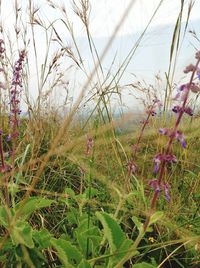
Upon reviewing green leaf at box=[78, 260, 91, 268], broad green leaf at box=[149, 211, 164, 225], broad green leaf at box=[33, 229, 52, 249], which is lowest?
green leaf at box=[78, 260, 91, 268]

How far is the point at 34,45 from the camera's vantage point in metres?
3.66

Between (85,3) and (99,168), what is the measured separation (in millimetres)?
1101

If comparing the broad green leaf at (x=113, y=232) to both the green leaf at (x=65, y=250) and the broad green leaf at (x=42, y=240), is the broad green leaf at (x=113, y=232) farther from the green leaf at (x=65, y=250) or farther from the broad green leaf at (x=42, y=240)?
the broad green leaf at (x=42, y=240)

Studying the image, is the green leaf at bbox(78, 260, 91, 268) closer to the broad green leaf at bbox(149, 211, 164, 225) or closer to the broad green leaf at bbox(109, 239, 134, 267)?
the broad green leaf at bbox(109, 239, 134, 267)

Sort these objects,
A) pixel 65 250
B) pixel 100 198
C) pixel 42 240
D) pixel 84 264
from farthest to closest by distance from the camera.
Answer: pixel 100 198 < pixel 42 240 < pixel 65 250 < pixel 84 264

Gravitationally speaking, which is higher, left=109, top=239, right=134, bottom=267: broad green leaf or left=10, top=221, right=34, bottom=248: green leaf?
left=10, top=221, right=34, bottom=248: green leaf

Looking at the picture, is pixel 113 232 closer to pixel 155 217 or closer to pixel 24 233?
pixel 155 217

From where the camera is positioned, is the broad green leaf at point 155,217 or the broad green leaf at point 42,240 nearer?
the broad green leaf at point 155,217

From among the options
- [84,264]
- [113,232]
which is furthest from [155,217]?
[84,264]

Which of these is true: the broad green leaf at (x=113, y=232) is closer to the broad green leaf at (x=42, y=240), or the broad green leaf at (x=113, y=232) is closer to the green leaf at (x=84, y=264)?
the green leaf at (x=84, y=264)

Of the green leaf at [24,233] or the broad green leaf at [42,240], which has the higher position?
the green leaf at [24,233]

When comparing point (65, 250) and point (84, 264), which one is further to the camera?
point (65, 250)

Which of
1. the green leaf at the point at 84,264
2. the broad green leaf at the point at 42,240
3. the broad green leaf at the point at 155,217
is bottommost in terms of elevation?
Answer: the green leaf at the point at 84,264

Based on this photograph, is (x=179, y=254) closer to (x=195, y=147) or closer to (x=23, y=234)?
(x=23, y=234)
